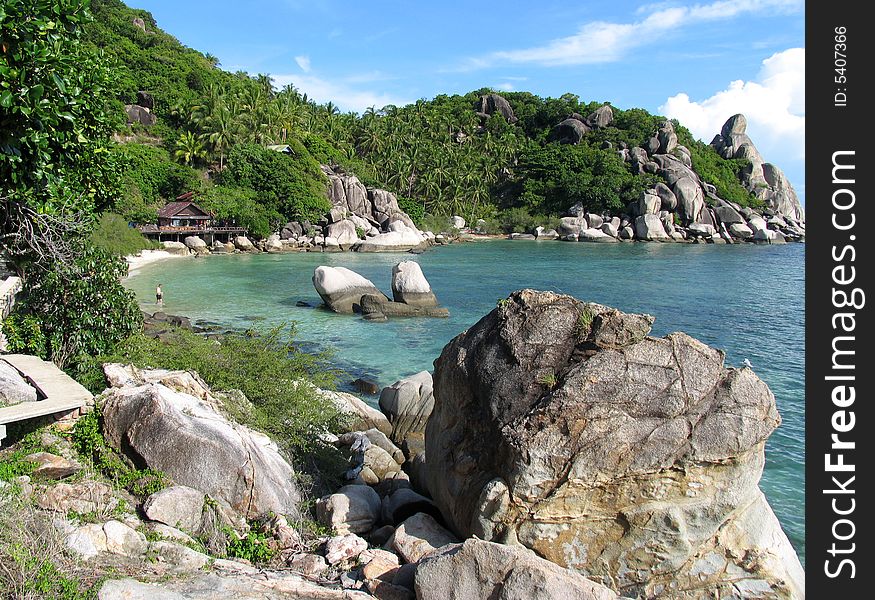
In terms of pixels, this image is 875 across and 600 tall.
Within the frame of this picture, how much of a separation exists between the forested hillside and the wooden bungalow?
148 cm

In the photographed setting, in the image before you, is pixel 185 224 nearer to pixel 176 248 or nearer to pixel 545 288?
pixel 176 248

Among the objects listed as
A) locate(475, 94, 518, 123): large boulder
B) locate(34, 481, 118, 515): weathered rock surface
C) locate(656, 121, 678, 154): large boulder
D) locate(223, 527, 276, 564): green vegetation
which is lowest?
locate(223, 527, 276, 564): green vegetation

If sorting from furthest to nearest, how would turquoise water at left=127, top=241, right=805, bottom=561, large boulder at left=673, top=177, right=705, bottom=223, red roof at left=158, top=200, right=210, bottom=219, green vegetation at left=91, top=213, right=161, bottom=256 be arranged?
1. large boulder at left=673, top=177, right=705, bottom=223
2. red roof at left=158, top=200, right=210, bottom=219
3. green vegetation at left=91, top=213, right=161, bottom=256
4. turquoise water at left=127, top=241, right=805, bottom=561

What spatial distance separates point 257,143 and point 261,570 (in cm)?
6586

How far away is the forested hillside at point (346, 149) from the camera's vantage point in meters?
62.4

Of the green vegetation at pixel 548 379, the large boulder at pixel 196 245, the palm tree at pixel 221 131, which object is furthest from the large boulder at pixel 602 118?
the green vegetation at pixel 548 379

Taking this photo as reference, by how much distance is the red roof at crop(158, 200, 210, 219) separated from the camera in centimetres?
5444

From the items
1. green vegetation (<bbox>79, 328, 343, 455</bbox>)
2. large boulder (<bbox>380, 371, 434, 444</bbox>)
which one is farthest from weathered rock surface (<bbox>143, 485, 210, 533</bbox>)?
large boulder (<bbox>380, 371, 434, 444</bbox>)

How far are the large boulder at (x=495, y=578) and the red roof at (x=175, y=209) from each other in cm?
5383

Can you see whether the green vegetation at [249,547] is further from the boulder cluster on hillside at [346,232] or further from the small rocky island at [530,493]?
the boulder cluster on hillside at [346,232]

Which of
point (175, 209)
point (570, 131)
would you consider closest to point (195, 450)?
point (175, 209)

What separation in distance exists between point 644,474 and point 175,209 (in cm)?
5485

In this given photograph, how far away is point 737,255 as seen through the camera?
6806 centimetres

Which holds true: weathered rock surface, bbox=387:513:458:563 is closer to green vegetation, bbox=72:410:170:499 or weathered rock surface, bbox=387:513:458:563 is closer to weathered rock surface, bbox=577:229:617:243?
green vegetation, bbox=72:410:170:499
